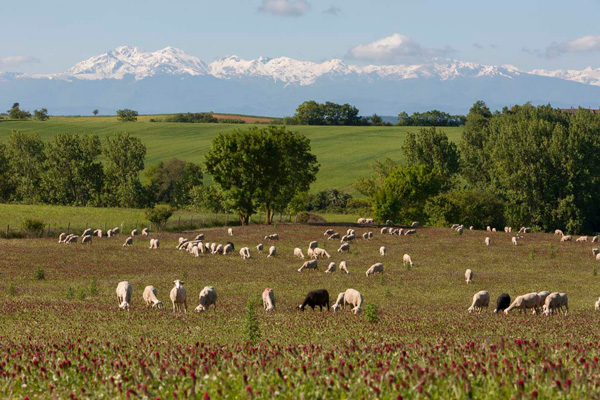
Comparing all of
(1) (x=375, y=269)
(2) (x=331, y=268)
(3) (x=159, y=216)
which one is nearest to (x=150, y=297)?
(2) (x=331, y=268)

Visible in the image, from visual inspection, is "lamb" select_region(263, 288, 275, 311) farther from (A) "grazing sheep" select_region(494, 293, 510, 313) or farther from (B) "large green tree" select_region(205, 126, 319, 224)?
(B) "large green tree" select_region(205, 126, 319, 224)

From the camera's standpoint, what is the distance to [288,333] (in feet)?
58.0

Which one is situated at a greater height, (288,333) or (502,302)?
(288,333)

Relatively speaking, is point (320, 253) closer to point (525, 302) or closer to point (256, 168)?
point (525, 302)

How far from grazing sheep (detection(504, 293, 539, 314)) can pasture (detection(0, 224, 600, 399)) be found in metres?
1.49

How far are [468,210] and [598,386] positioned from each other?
289ft

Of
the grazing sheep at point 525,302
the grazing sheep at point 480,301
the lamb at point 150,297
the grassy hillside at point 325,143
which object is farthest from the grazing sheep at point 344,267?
the grassy hillside at point 325,143

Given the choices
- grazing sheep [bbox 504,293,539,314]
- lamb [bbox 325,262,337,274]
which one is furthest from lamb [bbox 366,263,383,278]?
grazing sheep [bbox 504,293,539,314]

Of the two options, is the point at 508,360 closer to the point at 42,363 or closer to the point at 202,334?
the point at 42,363

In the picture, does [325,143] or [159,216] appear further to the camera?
[325,143]

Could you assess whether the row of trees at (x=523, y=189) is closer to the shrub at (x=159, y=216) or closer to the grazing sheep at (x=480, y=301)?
the shrub at (x=159, y=216)

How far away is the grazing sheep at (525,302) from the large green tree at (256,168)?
54.1m

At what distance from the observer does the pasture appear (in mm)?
9359

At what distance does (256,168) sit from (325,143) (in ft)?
319
